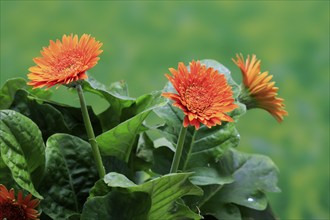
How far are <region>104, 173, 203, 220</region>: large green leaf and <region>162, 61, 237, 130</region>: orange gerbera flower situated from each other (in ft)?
0.17

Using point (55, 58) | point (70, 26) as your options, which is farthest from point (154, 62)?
point (55, 58)

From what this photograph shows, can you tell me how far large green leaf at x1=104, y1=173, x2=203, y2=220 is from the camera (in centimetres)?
52

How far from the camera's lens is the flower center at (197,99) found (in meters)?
0.50

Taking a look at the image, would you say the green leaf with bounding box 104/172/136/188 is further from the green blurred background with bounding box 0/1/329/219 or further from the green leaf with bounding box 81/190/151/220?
the green blurred background with bounding box 0/1/329/219

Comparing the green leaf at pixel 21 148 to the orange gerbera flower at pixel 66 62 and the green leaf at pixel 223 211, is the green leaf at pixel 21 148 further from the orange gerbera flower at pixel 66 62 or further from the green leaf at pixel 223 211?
the green leaf at pixel 223 211

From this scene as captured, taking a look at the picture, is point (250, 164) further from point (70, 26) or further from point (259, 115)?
point (70, 26)

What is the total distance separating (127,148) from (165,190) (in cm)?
11

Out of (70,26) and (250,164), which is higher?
(70,26)

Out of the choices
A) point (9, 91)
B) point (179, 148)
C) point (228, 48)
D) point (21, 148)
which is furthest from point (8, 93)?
point (228, 48)

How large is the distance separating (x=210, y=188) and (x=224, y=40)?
2.28 feet

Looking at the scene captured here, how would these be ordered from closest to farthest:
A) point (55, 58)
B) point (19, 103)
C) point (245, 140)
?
point (55, 58)
point (19, 103)
point (245, 140)

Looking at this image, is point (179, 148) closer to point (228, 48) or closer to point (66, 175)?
point (66, 175)

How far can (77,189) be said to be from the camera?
61 centimetres

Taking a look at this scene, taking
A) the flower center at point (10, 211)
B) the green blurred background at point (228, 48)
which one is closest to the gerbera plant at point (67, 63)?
the flower center at point (10, 211)
